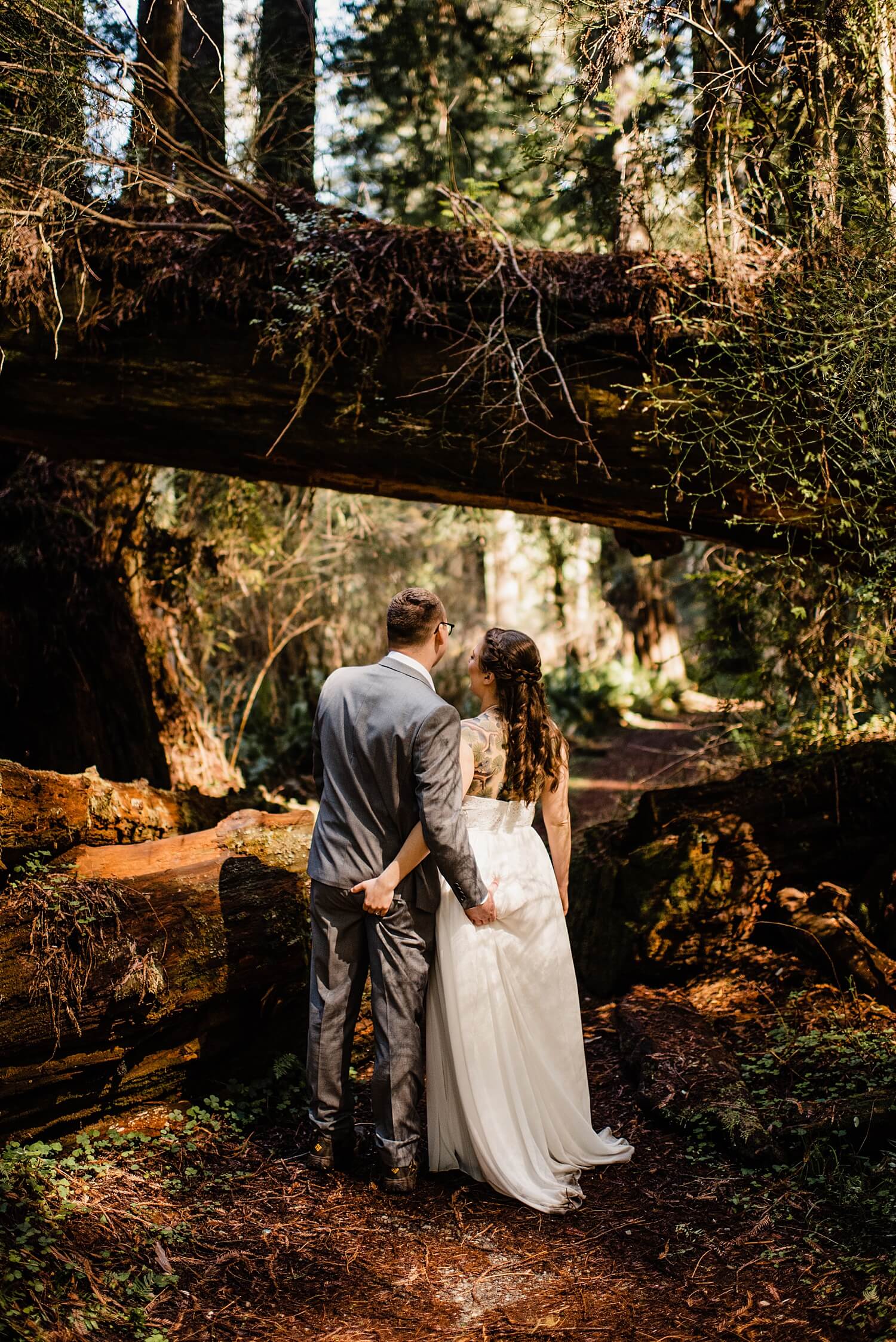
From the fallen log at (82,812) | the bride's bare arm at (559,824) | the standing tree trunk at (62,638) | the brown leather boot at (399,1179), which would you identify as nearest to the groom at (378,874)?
the brown leather boot at (399,1179)

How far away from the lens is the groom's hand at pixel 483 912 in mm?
4160

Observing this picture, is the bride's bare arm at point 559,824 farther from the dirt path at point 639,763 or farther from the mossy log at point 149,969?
the dirt path at point 639,763

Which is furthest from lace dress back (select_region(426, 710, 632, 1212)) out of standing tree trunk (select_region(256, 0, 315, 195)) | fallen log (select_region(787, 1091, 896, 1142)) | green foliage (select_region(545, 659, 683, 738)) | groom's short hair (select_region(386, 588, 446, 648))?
green foliage (select_region(545, 659, 683, 738))

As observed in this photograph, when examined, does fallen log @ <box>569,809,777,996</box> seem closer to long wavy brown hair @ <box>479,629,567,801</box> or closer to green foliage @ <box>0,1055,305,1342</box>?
long wavy brown hair @ <box>479,629,567,801</box>

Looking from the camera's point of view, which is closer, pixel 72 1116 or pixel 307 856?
pixel 72 1116

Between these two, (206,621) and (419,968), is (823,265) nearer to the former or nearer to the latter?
(419,968)

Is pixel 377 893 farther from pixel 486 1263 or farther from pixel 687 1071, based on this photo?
pixel 687 1071

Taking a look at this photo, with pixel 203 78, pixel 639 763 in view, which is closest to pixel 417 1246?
pixel 203 78

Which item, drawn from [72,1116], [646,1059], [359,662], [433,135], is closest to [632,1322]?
[646,1059]

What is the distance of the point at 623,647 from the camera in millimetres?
21062

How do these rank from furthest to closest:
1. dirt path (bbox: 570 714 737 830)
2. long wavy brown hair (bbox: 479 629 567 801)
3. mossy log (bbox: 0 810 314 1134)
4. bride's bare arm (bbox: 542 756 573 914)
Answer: dirt path (bbox: 570 714 737 830) < bride's bare arm (bbox: 542 756 573 914) < long wavy brown hair (bbox: 479 629 567 801) < mossy log (bbox: 0 810 314 1134)

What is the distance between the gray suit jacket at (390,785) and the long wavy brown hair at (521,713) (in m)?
0.33

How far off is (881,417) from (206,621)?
269 inches

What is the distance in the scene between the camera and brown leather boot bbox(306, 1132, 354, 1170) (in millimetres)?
4133
